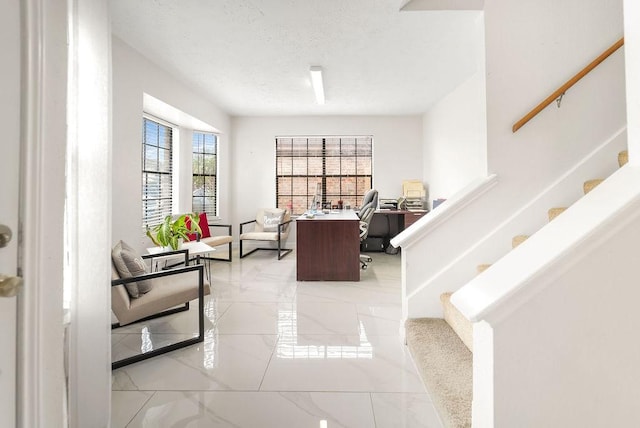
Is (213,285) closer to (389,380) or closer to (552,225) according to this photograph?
(389,380)

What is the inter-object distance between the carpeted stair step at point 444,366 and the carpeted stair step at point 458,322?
0.04 meters

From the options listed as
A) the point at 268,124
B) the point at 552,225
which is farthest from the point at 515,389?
the point at 268,124

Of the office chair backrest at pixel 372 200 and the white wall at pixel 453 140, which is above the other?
the white wall at pixel 453 140

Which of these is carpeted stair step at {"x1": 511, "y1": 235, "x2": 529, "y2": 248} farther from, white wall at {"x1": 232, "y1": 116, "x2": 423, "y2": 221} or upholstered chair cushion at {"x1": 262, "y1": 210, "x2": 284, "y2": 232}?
white wall at {"x1": 232, "y1": 116, "x2": 423, "y2": 221}

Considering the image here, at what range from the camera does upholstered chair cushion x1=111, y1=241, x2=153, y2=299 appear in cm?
239

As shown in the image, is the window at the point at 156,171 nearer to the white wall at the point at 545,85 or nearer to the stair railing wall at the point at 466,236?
the stair railing wall at the point at 466,236

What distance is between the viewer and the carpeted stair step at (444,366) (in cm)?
153

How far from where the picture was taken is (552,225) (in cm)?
119

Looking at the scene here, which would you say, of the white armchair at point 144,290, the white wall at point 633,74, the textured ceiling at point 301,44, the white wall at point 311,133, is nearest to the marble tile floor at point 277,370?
the white armchair at point 144,290

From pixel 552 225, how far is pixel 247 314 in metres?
2.74

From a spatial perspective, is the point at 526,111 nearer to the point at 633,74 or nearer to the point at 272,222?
the point at 633,74

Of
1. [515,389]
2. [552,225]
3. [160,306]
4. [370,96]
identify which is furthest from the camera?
[370,96]

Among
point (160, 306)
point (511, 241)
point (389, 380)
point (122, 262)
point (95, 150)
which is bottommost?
point (389, 380)

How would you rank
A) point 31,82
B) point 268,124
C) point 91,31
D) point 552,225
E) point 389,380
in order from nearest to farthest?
point 31,82
point 552,225
point 91,31
point 389,380
point 268,124
